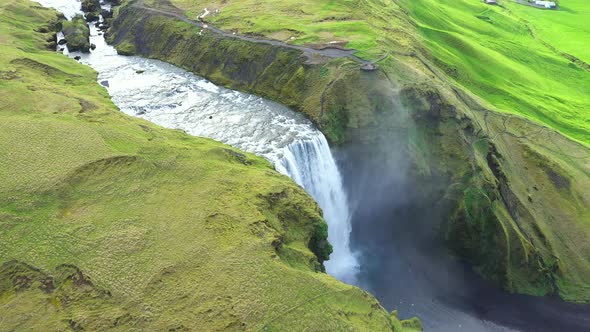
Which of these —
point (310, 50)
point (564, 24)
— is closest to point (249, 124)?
point (310, 50)

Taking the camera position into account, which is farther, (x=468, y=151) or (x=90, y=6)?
(x=90, y=6)

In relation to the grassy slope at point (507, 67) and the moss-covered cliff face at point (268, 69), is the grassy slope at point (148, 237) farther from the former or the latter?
the grassy slope at point (507, 67)

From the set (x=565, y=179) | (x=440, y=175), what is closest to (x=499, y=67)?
(x=565, y=179)

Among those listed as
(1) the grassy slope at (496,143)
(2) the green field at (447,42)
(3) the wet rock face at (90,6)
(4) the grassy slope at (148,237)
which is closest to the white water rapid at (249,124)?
(4) the grassy slope at (148,237)

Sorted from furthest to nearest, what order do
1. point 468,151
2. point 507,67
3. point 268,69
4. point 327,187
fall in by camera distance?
point 507,67 < point 268,69 < point 468,151 < point 327,187

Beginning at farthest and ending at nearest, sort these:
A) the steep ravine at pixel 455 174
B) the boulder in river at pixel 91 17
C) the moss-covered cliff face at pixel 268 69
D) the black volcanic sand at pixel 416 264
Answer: the boulder in river at pixel 91 17 → the moss-covered cliff face at pixel 268 69 → the steep ravine at pixel 455 174 → the black volcanic sand at pixel 416 264

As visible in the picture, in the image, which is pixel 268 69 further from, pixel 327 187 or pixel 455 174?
pixel 455 174
